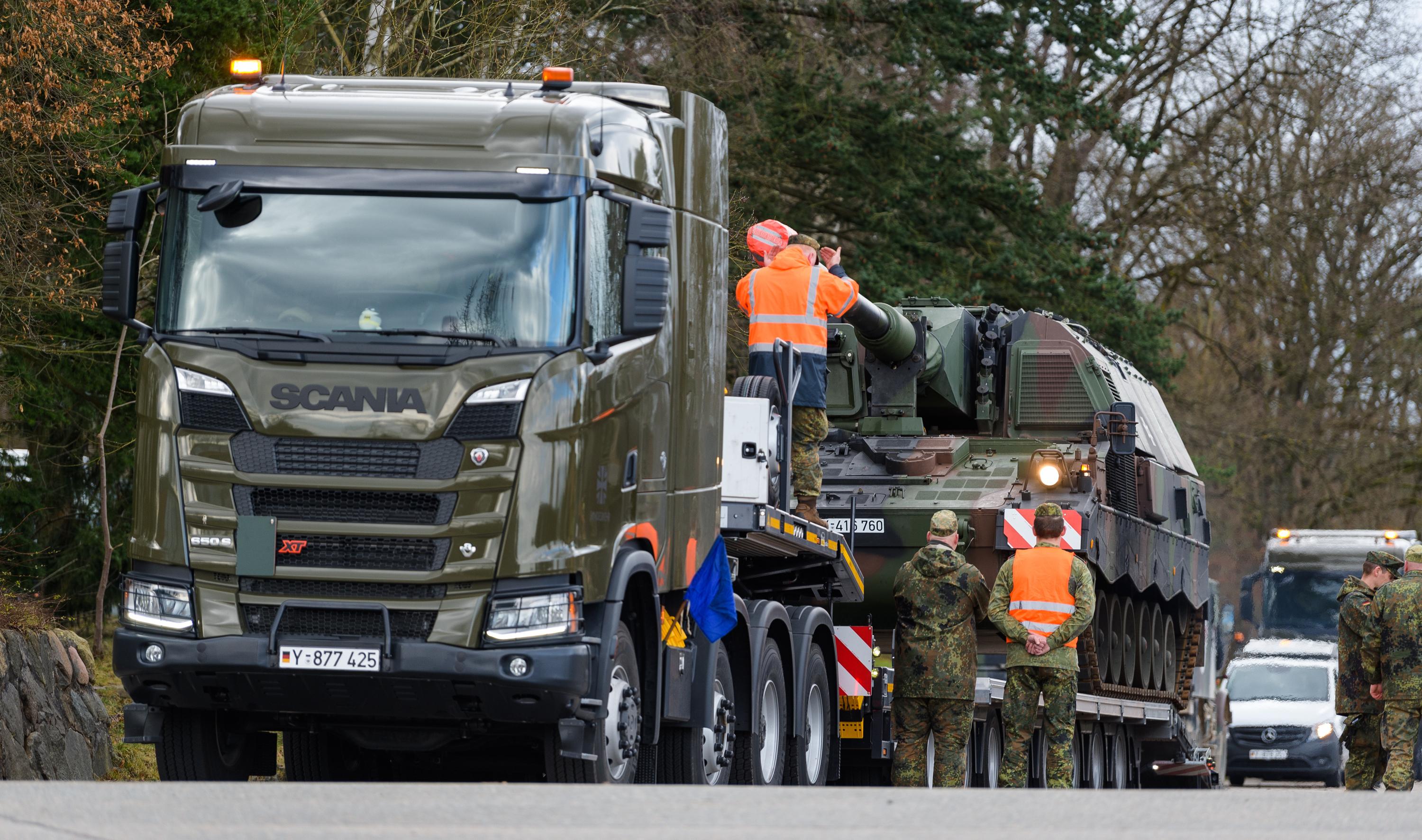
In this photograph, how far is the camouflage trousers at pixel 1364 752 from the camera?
1342 cm

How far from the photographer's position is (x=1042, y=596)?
1254 cm

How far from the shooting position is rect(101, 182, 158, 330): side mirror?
9094 millimetres

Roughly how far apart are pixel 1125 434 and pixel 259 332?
31.3 feet

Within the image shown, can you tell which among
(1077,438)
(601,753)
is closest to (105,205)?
(1077,438)

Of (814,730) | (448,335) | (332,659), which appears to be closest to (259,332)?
(448,335)

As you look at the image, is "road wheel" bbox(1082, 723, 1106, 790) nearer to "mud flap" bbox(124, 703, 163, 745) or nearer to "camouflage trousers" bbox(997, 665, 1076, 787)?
"camouflage trousers" bbox(997, 665, 1076, 787)

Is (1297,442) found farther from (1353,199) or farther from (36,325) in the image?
(36,325)

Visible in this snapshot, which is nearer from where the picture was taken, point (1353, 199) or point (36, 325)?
point (36, 325)

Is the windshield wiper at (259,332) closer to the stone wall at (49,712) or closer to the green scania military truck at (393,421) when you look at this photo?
the green scania military truck at (393,421)

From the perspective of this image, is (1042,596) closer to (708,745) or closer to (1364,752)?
(1364,752)

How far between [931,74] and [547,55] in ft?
26.1

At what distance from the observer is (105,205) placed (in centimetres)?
1675

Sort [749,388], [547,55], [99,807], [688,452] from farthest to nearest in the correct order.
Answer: [547,55] → [749,388] → [688,452] → [99,807]

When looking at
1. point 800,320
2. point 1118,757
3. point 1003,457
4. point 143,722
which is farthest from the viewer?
point 1118,757
